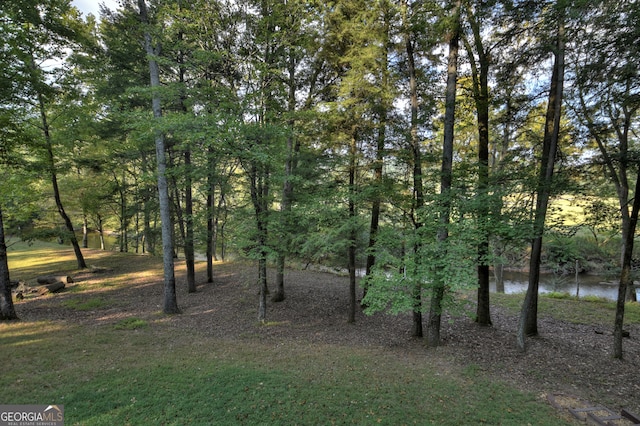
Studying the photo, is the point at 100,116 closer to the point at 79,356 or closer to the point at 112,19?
the point at 112,19

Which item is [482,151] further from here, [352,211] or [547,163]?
[352,211]

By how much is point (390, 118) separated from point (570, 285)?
75.7 feet

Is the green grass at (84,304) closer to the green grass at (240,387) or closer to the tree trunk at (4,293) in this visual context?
the tree trunk at (4,293)

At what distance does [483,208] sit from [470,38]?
5.40 meters

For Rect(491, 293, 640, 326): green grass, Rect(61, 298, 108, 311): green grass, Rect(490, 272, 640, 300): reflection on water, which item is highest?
Rect(61, 298, 108, 311): green grass

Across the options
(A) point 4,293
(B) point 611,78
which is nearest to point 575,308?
(B) point 611,78

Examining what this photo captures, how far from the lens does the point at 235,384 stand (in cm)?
543

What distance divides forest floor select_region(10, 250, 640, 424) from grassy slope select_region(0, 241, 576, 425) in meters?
0.74

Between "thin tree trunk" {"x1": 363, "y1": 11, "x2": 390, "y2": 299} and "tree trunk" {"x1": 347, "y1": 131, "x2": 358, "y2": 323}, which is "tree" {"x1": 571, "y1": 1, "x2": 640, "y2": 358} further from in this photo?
"tree trunk" {"x1": 347, "y1": 131, "x2": 358, "y2": 323}

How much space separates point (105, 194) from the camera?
1730 cm

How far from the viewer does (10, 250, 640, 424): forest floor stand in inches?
235

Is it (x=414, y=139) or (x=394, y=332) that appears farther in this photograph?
(x=394, y=332)

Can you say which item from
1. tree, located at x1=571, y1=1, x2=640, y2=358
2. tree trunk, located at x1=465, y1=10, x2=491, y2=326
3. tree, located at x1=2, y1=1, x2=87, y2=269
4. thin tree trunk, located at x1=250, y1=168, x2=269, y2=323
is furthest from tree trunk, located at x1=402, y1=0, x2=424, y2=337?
tree, located at x1=2, y1=1, x2=87, y2=269

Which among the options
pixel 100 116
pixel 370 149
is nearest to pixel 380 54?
pixel 370 149
